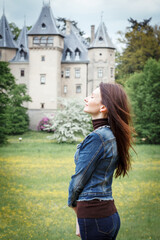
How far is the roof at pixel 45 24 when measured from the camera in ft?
131

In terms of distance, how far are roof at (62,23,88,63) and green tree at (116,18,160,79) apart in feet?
18.4

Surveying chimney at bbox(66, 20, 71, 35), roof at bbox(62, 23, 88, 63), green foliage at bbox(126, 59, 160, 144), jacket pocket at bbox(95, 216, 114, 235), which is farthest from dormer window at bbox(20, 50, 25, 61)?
jacket pocket at bbox(95, 216, 114, 235)

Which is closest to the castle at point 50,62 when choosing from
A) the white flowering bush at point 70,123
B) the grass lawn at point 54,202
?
the white flowering bush at point 70,123

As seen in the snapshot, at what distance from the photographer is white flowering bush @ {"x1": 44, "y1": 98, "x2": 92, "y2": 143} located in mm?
25312

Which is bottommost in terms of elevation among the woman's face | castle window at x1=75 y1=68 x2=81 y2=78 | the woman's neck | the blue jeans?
the blue jeans

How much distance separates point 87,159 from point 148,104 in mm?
25990

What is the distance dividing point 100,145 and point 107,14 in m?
42.8

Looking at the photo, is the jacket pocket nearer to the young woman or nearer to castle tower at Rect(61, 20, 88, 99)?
the young woman

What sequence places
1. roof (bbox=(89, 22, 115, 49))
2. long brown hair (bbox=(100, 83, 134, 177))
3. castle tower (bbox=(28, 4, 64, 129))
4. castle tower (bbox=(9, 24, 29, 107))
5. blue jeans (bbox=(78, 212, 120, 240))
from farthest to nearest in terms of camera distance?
castle tower (bbox=(9, 24, 29, 107)), roof (bbox=(89, 22, 115, 49)), castle tower (bbox=(28, 4, 64, 129)), long brown hair (bbox=(100, 83, 134, 177)), blue jeans (bbox=(78, 212, 120, 240))

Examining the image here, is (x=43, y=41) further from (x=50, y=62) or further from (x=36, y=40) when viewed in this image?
(x=50, y=62)

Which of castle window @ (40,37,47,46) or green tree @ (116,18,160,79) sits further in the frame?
castle window @ (40,37,47,46)

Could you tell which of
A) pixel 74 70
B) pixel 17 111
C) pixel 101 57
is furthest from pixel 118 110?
pixel 74 70

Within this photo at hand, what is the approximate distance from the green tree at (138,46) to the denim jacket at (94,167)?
1316 inches

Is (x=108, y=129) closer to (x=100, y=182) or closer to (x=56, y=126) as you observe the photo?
(x=100, y=182)
